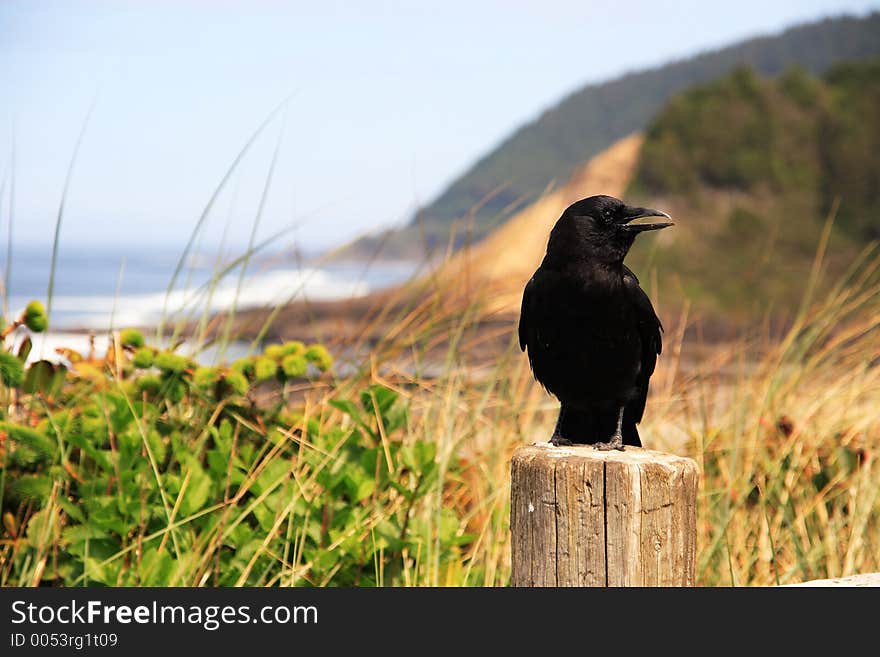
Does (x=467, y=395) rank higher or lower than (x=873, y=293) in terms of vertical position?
lower

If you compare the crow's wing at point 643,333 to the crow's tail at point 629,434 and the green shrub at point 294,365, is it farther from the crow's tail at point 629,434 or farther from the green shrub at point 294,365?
the green shrub at point 294,365

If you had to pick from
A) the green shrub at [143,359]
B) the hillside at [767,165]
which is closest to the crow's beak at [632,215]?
the green shrub at [143,359]

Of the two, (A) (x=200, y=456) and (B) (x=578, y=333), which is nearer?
(B) (x=578, y=333)

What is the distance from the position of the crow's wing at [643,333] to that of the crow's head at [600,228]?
0.10 meters

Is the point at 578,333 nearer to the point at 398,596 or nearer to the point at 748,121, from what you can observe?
the point at 398,596

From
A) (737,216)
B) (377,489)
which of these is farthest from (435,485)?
(737,216)

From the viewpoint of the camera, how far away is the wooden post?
193 centimetres

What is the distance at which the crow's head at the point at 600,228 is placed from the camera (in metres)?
2.20

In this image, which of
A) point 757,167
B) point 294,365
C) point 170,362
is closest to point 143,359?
point 170,362

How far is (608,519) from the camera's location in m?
1.93

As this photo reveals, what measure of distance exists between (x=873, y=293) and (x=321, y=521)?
97.6 inches

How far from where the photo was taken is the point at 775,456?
12.3ft

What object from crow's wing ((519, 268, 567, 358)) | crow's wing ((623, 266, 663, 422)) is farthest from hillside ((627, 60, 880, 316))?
crow's wing ((519, 268, 567, 358))

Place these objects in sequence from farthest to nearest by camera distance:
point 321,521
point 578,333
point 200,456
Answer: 1. point 200,456
2. point 321,521
3. point 578,333
